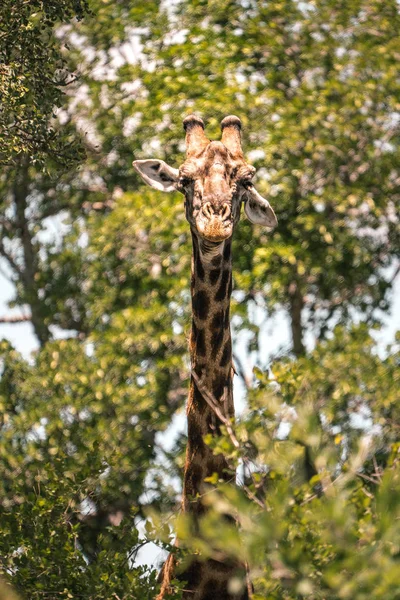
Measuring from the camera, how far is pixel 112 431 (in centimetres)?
1380

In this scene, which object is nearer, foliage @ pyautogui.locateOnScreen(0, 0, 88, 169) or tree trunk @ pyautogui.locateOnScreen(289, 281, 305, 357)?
foliage @ pyautogui.locateOnScreen(0, 0, 88, 169)

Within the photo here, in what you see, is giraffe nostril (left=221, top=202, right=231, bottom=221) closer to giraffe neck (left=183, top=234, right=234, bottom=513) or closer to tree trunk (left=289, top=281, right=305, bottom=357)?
giraffe neck (left=183, top=234, right=234, bottom=513)

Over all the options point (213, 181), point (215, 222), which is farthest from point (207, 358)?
point (213, 181)

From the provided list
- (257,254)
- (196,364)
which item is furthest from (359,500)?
(257,254)

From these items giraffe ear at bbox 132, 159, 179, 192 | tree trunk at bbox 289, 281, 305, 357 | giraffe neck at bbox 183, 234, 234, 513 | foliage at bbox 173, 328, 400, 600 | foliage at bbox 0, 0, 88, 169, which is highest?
tree trunk at bbox 289, 281, 305, 357

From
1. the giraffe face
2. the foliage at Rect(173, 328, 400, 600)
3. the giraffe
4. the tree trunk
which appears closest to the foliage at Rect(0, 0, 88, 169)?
the giraffe

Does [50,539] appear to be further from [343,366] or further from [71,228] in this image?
[71,228]

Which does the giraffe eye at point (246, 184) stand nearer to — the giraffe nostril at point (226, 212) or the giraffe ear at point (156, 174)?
the giraffe nostril at point (226, 212)

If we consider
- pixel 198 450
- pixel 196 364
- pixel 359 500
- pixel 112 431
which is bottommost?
pixel 359 500

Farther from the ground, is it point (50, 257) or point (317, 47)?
point (317, 47)

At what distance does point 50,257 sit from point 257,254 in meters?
4.80

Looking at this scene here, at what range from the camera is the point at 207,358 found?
7.63 metres

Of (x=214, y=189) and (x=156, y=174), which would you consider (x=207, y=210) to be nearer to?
(x=214, y=189)

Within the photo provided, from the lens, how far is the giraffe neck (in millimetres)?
7434
